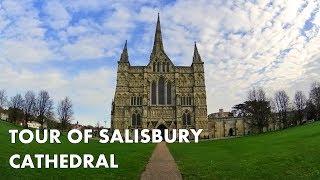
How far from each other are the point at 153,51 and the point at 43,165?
294 feet

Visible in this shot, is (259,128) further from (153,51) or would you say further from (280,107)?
(153,51)

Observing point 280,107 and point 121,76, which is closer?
point 121,76

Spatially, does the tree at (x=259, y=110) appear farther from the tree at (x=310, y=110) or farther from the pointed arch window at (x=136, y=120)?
the pointed arch window at (x=136, y=120)

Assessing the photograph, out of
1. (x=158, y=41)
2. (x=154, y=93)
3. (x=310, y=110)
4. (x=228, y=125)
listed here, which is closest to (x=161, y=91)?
(x=154, y=93)

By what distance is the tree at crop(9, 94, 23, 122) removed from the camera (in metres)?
111

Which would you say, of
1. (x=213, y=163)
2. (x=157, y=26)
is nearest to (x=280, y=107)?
(x=157, y=26)

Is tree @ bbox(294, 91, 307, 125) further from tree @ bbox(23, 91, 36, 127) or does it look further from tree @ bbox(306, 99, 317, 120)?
tree @ bbox(23, 91, 36, 127)

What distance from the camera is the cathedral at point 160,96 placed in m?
106

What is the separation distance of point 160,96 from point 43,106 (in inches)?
1189

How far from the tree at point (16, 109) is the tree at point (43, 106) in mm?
6340

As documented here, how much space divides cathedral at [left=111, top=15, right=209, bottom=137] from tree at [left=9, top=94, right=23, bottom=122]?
2617cm

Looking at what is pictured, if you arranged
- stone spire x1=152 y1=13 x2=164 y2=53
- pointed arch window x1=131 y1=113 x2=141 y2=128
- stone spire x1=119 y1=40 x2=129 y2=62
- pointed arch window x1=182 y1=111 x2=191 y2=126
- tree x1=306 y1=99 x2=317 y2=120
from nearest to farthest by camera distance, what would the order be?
pointed arch window x1=131 y1=113 x2=141 y2=128
pointed arch window x1=182 y1=111 x2=191 y2=126
stone spire x1=119 y1=40 x2=129 y2=62
tree x1=306 y1=99 x2=317 y2=120
stone spire x1=152 y1=13 x2=164 y2=53

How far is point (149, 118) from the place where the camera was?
106 meters

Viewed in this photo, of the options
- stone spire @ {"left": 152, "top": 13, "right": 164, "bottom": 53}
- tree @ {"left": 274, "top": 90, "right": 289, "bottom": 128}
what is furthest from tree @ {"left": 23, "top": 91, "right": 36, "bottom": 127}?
tree @ {"left": 274, "top": 90, "right": 289, "bottom": 128}
